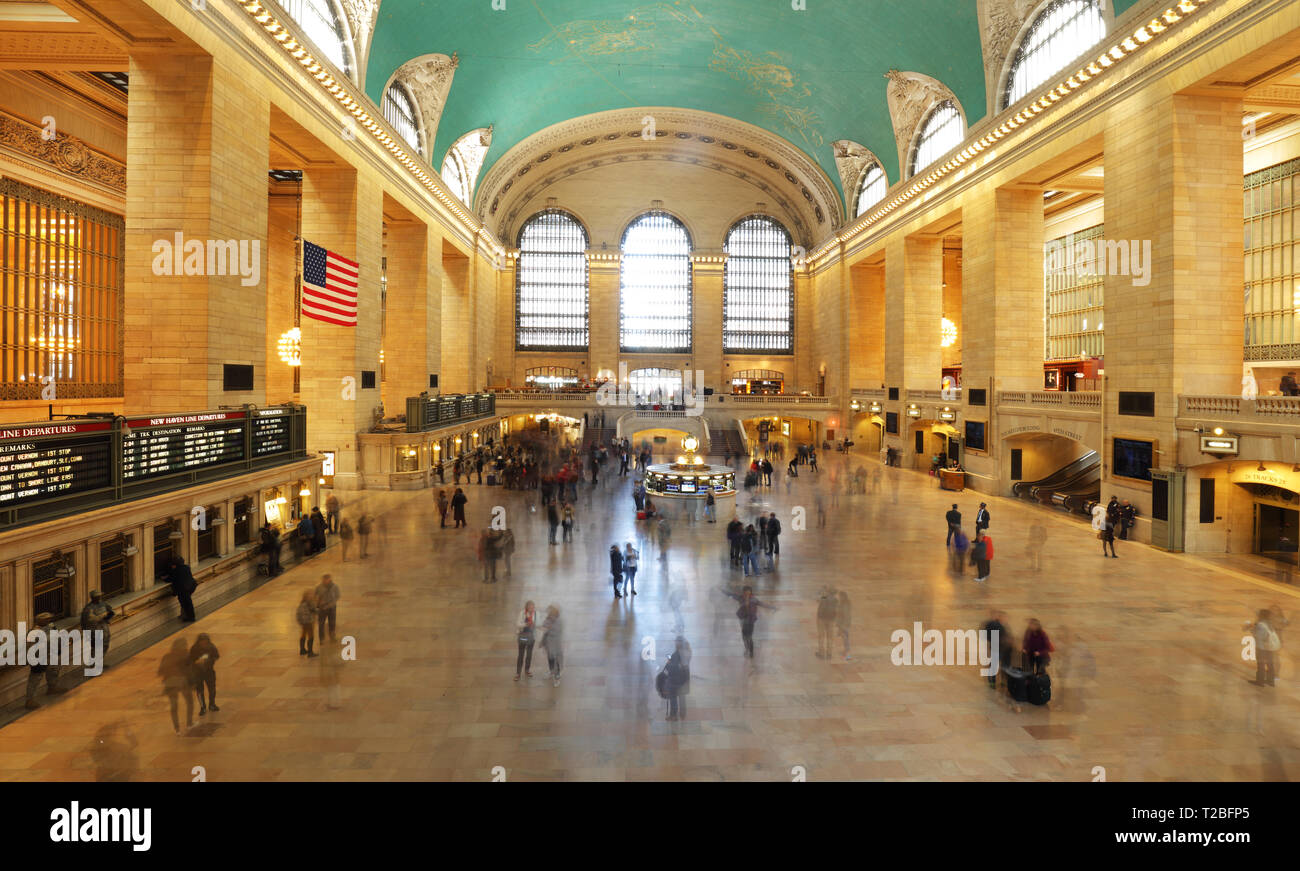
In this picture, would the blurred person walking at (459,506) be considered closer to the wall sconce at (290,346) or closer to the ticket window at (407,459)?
the ticket window at (407,459)

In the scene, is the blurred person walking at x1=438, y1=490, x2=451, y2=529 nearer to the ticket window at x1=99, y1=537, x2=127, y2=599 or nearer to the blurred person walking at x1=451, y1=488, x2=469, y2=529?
the blurred person walking at x1=451, y1=488, x2=469, y2=529

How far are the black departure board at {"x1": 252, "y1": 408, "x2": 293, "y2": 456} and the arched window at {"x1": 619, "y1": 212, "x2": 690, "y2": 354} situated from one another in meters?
30.7

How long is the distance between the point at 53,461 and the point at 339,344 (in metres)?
12.5

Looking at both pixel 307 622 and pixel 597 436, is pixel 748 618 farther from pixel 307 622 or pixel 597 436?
pixel 597 436

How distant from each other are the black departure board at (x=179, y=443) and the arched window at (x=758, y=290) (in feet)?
113

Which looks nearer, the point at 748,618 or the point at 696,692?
the point at 696,692

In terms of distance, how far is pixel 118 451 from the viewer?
8.53 meters

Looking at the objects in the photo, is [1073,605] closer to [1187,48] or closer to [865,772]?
[865,772]

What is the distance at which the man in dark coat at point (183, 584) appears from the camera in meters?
8.88

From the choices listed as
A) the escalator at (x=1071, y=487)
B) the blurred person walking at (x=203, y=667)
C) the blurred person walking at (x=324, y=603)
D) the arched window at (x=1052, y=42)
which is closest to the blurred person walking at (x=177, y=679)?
the blurred person walking at (x=203, y=667)

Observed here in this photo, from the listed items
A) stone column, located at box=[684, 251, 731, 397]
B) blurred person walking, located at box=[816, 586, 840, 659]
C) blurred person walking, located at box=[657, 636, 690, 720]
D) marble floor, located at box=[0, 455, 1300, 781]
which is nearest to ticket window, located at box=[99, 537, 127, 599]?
marble floor, located at box=[0, 455, 1300, 781]

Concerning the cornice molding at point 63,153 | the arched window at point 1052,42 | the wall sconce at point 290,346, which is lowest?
the wall sconce at point 290,346

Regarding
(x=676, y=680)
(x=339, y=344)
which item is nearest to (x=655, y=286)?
(x=339, y=344)
